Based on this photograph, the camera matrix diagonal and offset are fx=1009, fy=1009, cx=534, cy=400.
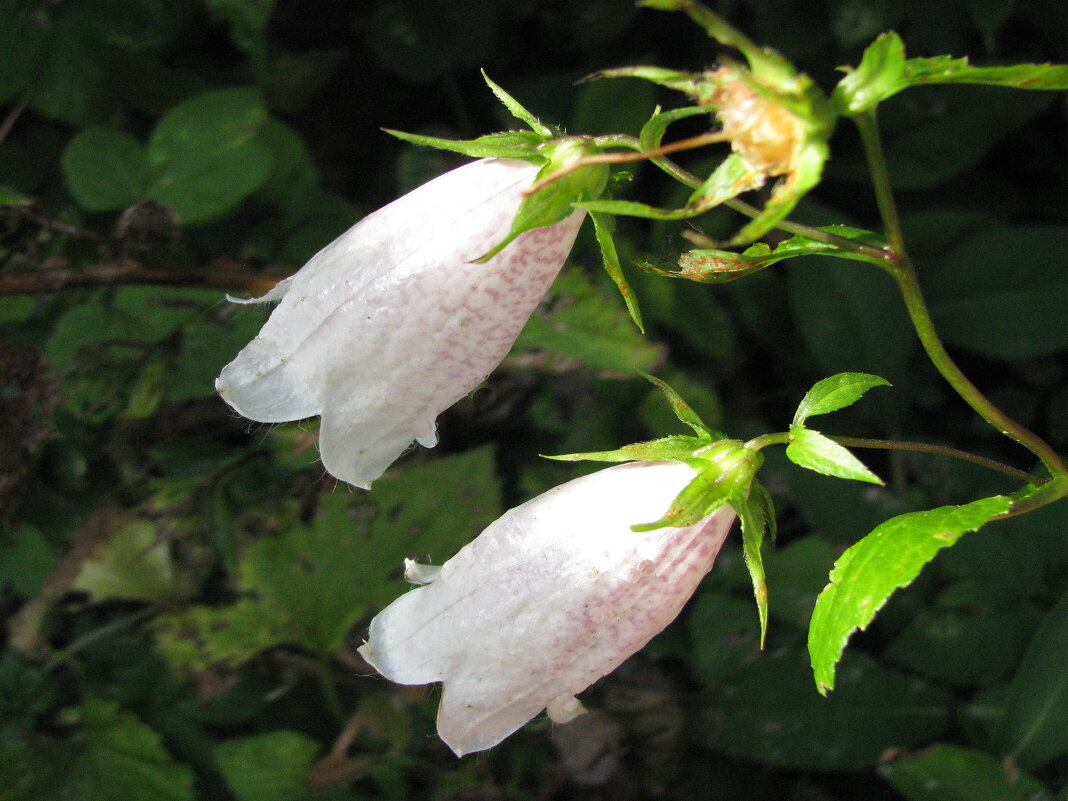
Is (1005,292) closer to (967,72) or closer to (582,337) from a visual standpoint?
(582,337)

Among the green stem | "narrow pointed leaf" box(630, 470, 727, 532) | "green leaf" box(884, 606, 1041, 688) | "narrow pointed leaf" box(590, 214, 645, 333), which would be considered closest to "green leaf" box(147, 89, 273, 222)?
"narrow pointed leaf" box(590, 214, 645, 333)

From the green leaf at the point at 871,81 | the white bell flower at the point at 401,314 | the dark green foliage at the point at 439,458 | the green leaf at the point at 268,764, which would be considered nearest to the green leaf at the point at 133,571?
the dark green foliage at the point at 439,458

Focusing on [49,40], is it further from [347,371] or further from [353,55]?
[347,371]

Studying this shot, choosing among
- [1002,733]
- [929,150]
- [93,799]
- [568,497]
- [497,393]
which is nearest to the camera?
[568,497]

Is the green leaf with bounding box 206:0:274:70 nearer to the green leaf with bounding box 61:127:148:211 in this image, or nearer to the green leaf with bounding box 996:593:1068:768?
the green leaf with bounding box 61:127:148:211

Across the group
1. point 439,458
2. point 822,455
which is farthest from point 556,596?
point 439,458

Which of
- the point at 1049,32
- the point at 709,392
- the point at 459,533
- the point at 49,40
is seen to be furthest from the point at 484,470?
the point at 1049,32
